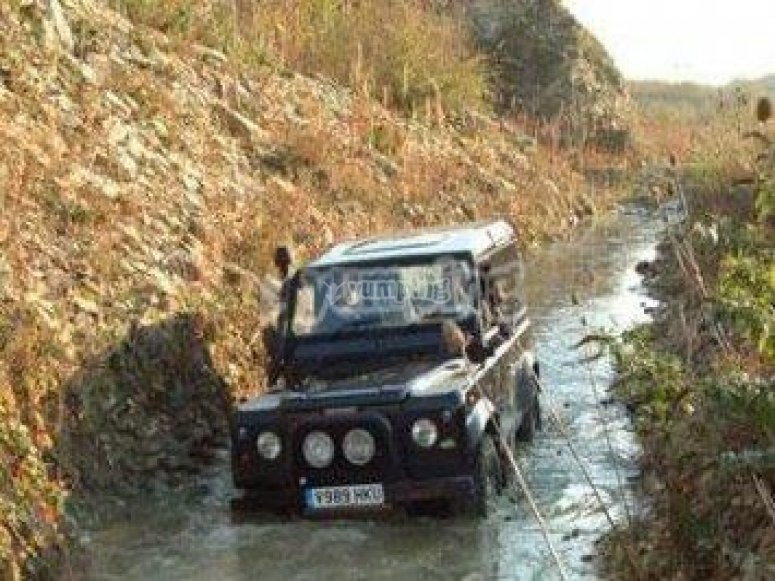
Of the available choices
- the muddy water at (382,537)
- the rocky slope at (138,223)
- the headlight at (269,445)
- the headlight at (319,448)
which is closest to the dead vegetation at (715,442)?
the muddy water at (382,537)

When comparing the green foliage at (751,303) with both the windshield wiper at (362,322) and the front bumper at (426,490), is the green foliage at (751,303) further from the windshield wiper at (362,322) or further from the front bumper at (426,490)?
the windshield wiper at (362,322)

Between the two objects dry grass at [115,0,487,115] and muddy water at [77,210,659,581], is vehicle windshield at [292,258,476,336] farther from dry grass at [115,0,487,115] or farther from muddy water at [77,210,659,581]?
dry grass at [115,0,487,115]

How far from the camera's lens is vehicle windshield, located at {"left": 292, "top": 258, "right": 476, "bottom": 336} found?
414 inches

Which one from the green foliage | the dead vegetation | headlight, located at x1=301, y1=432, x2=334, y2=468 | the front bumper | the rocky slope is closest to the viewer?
the dead vegetation

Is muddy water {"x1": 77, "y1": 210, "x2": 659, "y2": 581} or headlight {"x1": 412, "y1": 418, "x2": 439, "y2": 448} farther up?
headlight {"x1": 412, "y1": 418, "x2": 439, "y2": 448}

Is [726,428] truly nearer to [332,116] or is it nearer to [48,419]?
[48,419]

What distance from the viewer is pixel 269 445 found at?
932 cm

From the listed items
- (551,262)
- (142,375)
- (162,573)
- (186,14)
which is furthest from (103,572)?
(551,262)

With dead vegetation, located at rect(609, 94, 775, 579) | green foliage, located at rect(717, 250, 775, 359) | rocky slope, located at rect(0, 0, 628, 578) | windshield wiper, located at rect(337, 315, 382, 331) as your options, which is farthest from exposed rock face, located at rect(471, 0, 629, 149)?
green foliage, located at rect(717, 250, 775, 359)

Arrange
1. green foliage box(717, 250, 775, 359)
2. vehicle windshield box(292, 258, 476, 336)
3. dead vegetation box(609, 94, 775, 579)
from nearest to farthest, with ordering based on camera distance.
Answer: dead vegetation box(609, 94, 775, 579), green foliage box(717, 250, 775, 359), vehicle windshield box(292, 258, 476, 336)

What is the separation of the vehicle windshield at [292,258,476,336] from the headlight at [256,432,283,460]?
144 cm

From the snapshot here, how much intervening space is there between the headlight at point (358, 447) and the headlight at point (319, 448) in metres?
0.11

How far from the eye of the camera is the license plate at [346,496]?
9164 millimetres

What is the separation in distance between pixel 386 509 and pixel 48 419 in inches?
93.6
